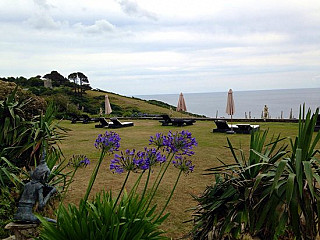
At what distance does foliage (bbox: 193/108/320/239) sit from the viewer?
7.93 ft

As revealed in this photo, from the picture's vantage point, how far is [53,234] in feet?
8.20

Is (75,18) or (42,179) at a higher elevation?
(75,18)

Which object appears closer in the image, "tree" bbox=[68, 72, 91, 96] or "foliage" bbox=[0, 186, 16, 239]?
"foliage" bbox=[0, 186, 16, 239]

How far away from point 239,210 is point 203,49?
28.2m

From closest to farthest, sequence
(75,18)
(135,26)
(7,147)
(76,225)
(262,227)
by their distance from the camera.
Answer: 1. (76,225)
2. (262,227)
3. (7,147)
4. (75,18)
5. (135,26)

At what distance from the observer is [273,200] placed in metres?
2.54

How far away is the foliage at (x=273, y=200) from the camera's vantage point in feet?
7.93

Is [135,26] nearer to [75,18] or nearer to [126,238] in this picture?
[75,18]

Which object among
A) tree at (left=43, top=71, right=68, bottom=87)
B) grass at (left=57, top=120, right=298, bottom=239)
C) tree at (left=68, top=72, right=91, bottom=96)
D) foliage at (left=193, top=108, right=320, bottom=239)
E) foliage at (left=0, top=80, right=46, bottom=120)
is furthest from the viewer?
tree at (left=43, top=71, right=68, bottom=87)

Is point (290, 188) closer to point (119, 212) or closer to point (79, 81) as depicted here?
point (119, 212)

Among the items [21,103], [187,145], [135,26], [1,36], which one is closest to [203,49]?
[135,26]

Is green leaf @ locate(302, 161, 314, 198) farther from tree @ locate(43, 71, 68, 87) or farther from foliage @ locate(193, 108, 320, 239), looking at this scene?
tree @ locate(43, 71, 68, 87)

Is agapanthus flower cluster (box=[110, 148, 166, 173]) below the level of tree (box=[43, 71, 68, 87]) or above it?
below

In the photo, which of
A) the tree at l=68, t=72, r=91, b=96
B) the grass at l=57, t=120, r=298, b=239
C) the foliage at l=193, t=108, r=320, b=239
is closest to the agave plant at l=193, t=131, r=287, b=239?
the foliage at l=193, t=108, r=320, b=239
